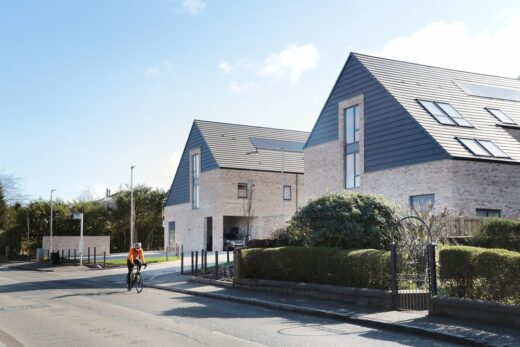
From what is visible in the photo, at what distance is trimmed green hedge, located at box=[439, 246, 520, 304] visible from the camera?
445 inches

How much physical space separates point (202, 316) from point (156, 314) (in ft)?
3.71

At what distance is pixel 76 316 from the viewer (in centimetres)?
1333

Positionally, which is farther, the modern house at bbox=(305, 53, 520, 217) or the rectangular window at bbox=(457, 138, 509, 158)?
the rectangular window at bbox=(457, 138, 509, 158)

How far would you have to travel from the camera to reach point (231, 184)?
49406mm

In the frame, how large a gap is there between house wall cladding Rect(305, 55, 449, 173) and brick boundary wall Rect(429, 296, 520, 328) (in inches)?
622

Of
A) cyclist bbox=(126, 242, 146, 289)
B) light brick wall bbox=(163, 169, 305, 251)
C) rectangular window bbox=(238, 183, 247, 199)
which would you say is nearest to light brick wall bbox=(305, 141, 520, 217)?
cyclist bbox=(126, 242, 146, 289)

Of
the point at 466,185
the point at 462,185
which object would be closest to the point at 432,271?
the point at 462,185

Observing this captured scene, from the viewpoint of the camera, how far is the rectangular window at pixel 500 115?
32.4 m

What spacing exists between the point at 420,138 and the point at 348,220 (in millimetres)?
13116

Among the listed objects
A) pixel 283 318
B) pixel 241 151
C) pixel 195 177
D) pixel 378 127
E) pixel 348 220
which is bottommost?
pixel 283 318

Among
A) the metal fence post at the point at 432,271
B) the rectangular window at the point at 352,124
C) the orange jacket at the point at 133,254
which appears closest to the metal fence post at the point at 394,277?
the metal fence post at the point at 432,271

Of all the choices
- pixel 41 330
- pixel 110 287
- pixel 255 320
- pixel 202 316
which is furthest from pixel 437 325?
pixel 110 287

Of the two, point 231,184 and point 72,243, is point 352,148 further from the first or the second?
point 72,243

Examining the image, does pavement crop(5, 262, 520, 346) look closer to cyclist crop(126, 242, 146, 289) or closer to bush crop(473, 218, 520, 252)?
cyclist crop(126, 242, 146, 289)
